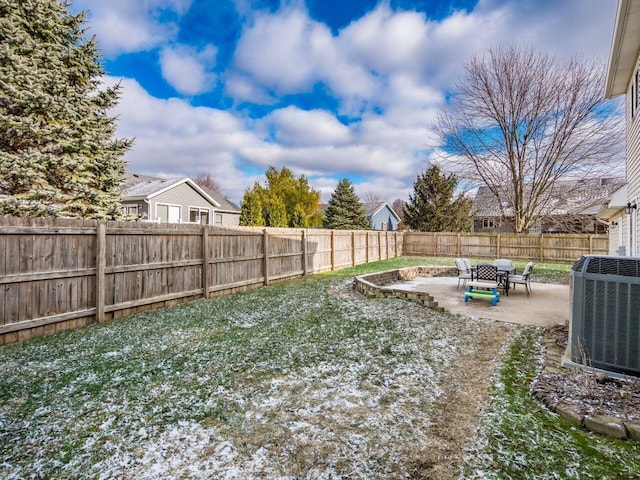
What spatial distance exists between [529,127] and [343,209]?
1486 centimetres

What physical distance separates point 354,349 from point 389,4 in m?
9.28

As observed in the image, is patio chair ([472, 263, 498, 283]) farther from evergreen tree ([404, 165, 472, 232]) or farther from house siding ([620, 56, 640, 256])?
evergreen tree ([404, 165, 472, 232])

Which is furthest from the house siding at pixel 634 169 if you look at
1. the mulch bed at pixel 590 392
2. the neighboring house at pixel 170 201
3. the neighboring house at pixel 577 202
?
the neighboring house at pixel 170 201

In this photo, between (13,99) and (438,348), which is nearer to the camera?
(438,348)

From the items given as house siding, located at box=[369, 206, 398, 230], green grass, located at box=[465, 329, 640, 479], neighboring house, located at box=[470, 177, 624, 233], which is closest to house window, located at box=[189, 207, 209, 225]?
house siding, located at box=[369, 206, 398, 230]

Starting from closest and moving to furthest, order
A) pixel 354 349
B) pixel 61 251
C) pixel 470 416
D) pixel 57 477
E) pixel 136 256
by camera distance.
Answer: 1. pixel 57 477
2. pixel 470 416
3. pixel 354 349
4. pixel 61 251
5. pixel 136 256

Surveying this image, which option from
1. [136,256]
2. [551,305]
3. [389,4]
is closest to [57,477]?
[136,256]

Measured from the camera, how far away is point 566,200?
17.6 meters

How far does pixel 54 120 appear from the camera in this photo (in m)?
9.03

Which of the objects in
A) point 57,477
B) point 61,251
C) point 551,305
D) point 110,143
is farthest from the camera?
point 110,143

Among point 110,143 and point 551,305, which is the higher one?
point 110,143

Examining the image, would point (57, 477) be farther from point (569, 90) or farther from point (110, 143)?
point (569, 90)

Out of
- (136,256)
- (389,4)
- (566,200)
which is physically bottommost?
(136,256)

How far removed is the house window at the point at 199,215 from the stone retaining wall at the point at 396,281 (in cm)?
1458
